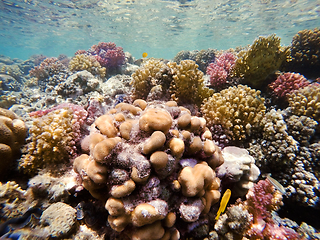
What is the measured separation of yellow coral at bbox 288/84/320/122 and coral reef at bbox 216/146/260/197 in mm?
2087

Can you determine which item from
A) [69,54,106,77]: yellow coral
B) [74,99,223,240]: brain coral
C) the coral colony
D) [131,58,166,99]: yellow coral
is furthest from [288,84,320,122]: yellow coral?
[69,54,106,77]: yellow coral

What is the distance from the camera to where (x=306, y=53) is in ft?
17.4

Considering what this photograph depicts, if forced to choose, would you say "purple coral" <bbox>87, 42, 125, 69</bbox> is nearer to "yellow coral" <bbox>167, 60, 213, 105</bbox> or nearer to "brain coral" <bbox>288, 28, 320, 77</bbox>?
"yellow coral" <bbox>167, 60, 213, 105</bbox>

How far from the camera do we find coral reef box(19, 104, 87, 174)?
8.64 feet

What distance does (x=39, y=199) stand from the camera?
2275mm

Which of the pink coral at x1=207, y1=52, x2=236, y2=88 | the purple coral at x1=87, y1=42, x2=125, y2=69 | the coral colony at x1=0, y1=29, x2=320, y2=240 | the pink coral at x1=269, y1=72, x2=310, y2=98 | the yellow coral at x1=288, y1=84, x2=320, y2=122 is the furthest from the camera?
the purple coral at x1=87, y1=42, x2=125, y2=69

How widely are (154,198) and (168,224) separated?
0.40m

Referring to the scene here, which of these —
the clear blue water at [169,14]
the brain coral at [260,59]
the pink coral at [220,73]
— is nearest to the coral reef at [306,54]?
the brain coral at [260,59]

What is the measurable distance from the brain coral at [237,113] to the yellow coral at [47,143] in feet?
10.9

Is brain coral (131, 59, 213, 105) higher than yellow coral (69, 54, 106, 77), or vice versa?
yellow coral (69, 54, 106, 77)

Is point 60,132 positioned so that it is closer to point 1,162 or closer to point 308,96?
point 1,162

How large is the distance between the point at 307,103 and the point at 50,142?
5.98 meters

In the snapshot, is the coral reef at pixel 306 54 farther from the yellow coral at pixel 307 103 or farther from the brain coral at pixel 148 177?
the brain coral at pixel 148 177

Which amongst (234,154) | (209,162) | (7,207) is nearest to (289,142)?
(234,154)
